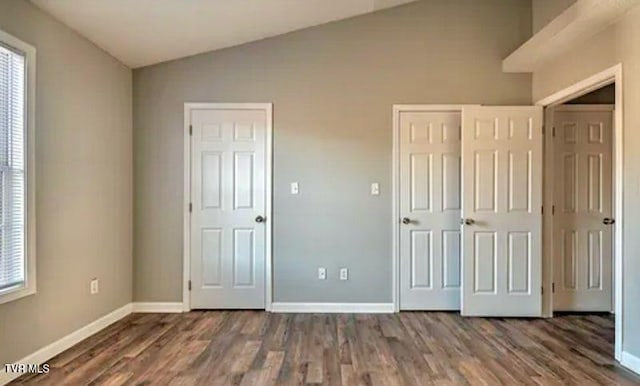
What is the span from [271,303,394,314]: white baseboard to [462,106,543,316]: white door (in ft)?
2.62

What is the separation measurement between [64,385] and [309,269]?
8.06 feet

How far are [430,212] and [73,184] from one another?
10.5ft

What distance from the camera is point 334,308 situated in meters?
4.91

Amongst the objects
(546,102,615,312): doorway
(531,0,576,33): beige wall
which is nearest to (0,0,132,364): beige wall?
Result: (531,0,576,33): beige wall

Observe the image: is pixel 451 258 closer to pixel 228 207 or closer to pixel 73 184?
pixel 228 207

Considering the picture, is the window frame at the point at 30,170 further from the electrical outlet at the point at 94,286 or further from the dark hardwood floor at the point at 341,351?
the electrical outlet at the point at 94,286

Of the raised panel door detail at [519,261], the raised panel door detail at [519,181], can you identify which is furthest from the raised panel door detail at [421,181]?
the raised panel door detail at [519,261]

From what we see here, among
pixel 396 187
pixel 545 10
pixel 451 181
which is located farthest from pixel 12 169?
pixel 545 10

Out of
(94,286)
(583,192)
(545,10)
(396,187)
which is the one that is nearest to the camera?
(94,286)

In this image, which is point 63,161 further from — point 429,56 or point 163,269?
A: point 429,56

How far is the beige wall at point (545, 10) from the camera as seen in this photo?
4.14 m

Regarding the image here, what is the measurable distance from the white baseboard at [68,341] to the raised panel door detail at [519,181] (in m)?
3.81

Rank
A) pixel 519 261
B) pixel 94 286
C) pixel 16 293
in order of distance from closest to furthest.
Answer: pixel 16 293, pixel 94 286, pixel 519 261

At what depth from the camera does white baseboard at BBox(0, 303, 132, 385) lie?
121 inches
